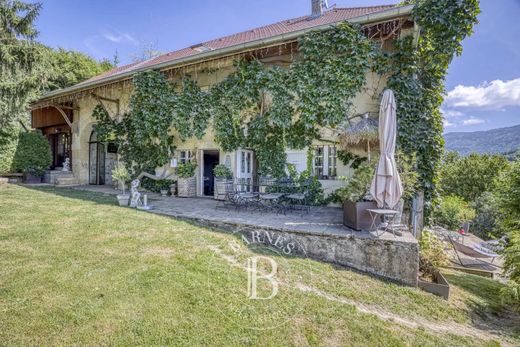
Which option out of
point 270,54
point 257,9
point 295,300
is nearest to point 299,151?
point 270,54

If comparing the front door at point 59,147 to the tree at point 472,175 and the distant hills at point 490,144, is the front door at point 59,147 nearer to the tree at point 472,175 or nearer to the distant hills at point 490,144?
the distant hills at point 490,144

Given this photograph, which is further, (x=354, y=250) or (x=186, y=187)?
(x=186, y=187)

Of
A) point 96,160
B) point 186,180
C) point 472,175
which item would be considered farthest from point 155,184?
point 472,175

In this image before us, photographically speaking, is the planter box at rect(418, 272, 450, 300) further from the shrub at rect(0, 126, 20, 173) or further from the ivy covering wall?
the shrub at rect(0, 126, 20, 173)

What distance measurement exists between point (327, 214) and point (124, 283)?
4788 millimetres

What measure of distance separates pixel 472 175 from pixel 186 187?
89.0 feet

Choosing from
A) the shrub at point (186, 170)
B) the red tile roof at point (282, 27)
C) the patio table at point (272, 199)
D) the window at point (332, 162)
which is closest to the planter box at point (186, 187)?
the shrub at point (186, 170)

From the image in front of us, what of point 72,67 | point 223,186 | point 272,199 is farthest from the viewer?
point 72,67

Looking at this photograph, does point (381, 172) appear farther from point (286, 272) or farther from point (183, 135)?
point (183, 135)

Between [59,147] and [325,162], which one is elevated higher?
[59,147]

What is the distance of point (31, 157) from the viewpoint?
1222 centimetres

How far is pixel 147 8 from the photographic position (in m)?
12.8

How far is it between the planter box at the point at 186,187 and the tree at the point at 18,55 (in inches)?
329

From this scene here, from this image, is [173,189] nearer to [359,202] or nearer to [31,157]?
[359,202]
